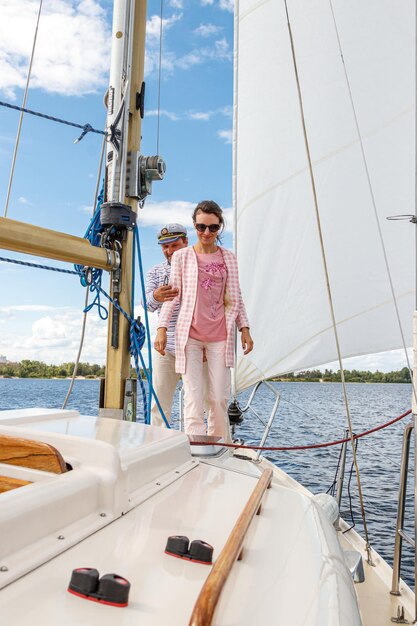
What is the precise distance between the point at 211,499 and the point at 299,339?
2534 mm

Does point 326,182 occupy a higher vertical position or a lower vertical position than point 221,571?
higher

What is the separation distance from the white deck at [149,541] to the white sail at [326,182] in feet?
7.76

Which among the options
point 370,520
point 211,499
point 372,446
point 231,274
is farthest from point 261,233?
point 372,446

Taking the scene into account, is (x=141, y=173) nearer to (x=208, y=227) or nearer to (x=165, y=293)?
(x=208, y=227)

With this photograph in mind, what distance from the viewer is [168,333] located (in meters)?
3.46

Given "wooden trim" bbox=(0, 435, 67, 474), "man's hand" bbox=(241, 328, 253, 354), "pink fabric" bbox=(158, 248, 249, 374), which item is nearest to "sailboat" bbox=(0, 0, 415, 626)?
"wooden trim" bbox=(0, 435, 67, 474)

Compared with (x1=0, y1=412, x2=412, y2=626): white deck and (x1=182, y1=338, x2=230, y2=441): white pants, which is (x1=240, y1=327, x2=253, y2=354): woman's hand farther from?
(x1=0, y1=412, x2=412, y2=626): white deck

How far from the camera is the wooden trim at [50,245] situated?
205 cm

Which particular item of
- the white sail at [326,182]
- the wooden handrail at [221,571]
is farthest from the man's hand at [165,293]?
the wooden handrail at [221,571]

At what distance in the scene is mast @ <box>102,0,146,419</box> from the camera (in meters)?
2.74

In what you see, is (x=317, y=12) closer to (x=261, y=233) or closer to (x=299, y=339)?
(x=261, y=233)

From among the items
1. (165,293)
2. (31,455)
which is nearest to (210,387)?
(165,293)

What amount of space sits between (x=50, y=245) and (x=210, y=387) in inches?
51.1

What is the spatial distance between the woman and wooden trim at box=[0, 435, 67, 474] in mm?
1760
